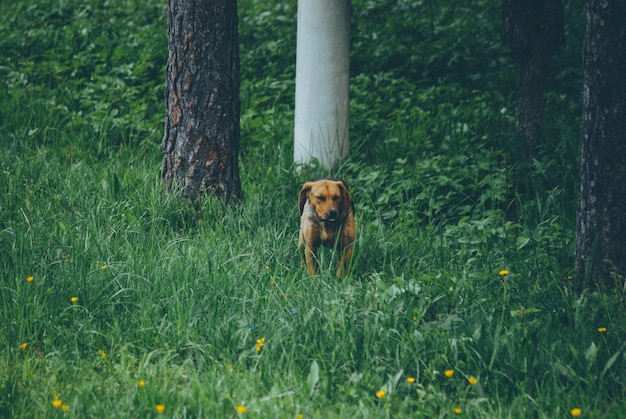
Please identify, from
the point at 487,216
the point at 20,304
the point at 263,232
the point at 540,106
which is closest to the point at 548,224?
the point at 487,216

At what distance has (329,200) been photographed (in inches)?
179

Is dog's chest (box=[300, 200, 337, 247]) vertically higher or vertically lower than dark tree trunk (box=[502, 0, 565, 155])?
lower

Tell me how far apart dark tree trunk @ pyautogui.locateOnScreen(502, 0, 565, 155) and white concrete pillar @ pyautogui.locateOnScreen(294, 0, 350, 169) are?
5.20 feet

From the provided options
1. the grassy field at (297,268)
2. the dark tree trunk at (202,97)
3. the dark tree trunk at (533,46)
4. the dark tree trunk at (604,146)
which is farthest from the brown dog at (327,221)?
the dark tree trunk at (533,46)

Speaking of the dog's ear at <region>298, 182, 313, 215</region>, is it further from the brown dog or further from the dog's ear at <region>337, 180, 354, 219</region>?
the dog's ear at <region>337, 180, 354, 219</region>

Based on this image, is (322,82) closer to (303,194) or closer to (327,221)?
(303,194)

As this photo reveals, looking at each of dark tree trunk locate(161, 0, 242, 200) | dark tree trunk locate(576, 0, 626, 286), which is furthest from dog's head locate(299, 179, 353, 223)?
dark tree trunk locate(576, 0, 626, 286)

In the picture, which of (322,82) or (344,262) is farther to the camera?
(322,82)

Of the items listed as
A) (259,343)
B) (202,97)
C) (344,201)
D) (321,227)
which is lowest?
(259,343)

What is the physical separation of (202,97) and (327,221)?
5.80 feet

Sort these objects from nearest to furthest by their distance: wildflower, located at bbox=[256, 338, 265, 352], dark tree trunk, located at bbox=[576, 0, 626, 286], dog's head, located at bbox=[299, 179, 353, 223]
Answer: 1. wildflower, located at bbox=[256, 338, 265, 352]
2. dark tree trunk, located at bbox=[576, 0, 626, 286]
3. dog's head, located at bbox=[299, 179, 353, 223]

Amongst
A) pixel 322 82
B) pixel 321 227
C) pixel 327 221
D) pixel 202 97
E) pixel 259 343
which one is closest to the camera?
pixel 259 343

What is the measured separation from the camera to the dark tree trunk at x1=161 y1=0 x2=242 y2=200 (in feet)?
18.5

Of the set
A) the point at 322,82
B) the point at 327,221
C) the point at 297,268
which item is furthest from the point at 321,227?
the point at 322,82
